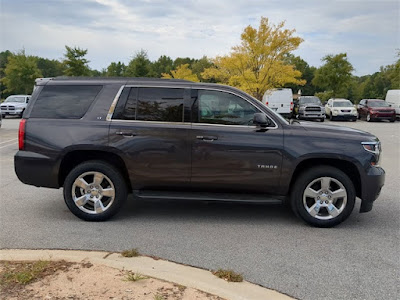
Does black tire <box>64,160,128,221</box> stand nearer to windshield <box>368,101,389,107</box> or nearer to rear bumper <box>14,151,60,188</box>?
rear bumper <box>14,151,60,188</box>

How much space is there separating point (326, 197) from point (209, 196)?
5.07 feet

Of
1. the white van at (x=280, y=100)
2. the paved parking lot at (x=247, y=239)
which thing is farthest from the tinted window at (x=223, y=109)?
the white van at (x=280, y=100)

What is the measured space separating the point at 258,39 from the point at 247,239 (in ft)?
66.5

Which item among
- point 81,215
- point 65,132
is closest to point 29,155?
point 65,132

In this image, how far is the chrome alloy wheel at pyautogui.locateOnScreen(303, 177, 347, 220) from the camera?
191 inches

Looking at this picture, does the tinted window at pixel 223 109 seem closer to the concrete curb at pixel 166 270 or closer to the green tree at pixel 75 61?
the concrete curb at pixel 166 270

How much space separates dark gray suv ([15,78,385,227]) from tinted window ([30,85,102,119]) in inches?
0.5

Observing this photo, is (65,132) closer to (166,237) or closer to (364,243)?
(166,237)

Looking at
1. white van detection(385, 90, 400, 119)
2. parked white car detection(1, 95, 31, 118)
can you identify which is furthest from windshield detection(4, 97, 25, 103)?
white van detection(385, 90, 400, 119)

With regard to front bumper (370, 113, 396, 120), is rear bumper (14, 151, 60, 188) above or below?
below

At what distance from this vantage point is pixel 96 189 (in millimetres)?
5000

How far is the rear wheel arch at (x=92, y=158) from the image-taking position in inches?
199

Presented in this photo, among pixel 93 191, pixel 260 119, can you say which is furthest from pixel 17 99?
pixel 260 119

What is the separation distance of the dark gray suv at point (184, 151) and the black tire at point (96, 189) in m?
0.01
